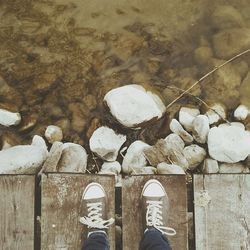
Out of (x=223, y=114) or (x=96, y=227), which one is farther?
(x=223, y=114)

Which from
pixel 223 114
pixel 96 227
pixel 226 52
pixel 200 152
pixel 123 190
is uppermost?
pixel 226 52

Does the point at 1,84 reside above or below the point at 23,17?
below

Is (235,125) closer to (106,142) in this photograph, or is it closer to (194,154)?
(194,154)

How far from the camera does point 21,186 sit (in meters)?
2.95

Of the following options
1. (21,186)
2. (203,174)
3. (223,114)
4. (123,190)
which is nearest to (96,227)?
(123,190)

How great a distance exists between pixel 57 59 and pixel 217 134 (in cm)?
124

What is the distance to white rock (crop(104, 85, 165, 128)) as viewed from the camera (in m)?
3.18

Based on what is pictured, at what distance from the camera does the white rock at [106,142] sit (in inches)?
125

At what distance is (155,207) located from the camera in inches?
118

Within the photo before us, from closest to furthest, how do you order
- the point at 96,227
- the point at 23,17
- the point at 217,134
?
the point at 96,227 < the point at 217,134 < the point at 23,17

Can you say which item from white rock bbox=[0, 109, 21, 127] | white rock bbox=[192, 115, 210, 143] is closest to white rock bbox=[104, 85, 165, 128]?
white rock bbox=[192, 115, 210, 143]

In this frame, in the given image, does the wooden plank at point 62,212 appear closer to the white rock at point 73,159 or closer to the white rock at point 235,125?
the white rock at point 73,159

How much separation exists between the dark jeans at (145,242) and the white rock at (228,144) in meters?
0.67

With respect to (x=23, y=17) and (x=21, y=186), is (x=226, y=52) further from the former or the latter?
(x=21, y=186)
